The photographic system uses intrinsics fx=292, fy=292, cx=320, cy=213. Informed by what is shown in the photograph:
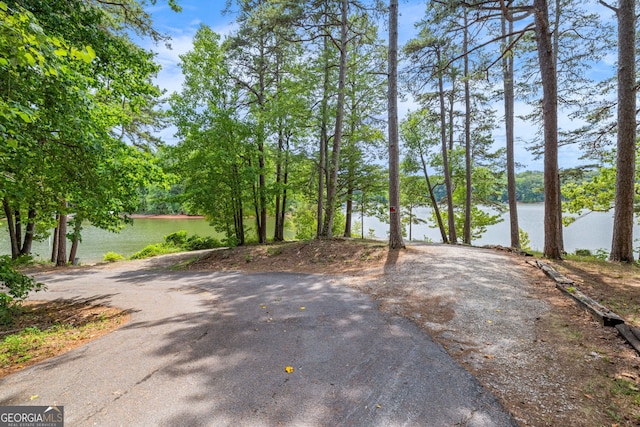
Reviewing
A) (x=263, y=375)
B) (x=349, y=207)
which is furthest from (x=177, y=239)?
(x=263, y=375)

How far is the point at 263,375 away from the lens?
2604 millimetres

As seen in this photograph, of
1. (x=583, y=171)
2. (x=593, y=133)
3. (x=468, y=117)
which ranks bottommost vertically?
(x=583, y=171)

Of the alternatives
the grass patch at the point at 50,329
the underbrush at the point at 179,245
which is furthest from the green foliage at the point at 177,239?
the grass patch at the point at 50,329

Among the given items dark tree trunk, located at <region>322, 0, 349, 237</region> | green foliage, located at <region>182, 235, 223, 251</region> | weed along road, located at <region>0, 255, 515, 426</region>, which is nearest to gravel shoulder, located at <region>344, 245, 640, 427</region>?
weed along road, located at <region>0, 255, 515, 426</region>

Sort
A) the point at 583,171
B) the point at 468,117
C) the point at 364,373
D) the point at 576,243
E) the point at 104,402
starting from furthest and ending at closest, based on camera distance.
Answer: the point at 576,243 < the point at 468,117 < the point at 583,171 < the point at 364,373 < the point at 104,402

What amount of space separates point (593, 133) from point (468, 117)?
4929mm

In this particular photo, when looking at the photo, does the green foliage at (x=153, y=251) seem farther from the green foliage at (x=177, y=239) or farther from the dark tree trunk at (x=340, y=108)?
the dark tree trunk at (x=340, y=108)

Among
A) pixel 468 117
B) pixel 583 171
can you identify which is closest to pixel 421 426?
pixel 583 171

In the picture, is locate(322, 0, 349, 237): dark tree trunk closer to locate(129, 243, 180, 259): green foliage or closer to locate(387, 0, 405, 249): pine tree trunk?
locate(387, 0, 405, 249): pine tree trunk

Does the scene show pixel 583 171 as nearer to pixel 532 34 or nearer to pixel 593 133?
pixel 593 133

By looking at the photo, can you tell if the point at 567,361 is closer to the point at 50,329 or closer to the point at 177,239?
the point at 50,329

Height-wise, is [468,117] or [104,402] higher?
[468,117]

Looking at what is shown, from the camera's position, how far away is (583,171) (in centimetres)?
1119

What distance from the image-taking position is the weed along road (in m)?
2.10
